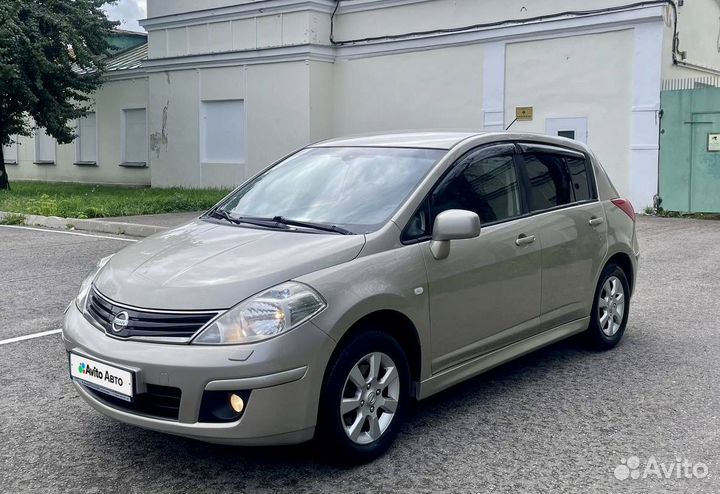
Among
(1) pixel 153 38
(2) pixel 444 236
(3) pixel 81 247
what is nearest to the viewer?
(2) pixel 444 236

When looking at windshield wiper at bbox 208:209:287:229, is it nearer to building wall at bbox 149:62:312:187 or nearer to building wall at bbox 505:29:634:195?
building wall at bbox 505:29:634:195

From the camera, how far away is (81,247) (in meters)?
11.5

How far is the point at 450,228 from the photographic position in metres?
4.25

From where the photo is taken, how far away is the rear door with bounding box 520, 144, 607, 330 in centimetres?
525

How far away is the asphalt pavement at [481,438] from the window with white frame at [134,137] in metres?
20.6

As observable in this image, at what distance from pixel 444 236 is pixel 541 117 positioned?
14050mm

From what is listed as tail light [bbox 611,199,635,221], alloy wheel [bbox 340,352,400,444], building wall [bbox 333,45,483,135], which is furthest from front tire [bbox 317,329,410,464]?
building wall [bbox 333,45,483,135]

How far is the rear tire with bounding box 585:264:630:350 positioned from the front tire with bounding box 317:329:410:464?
2.28m

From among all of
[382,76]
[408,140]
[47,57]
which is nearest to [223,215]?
[408,140]

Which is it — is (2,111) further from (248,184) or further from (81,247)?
(248,184)

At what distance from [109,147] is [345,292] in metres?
25.3

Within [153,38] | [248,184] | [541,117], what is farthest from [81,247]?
[153,38]

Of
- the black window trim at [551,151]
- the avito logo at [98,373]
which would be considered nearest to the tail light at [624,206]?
the black window trim at [551,151]

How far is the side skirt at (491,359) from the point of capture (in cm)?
436
